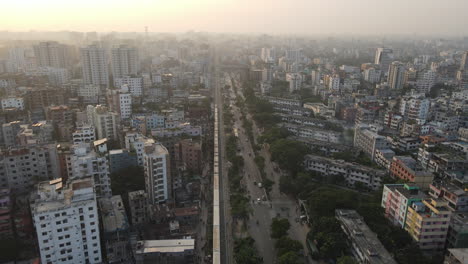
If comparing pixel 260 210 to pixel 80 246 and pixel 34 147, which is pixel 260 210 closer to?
pixel 80 246

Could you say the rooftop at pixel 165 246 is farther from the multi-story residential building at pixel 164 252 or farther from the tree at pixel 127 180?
the tree at pixel 127 180

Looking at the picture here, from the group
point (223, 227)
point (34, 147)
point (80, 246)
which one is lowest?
point (223, 227)

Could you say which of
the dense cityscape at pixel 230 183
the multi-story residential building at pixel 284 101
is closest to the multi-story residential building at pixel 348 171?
the dense cityscape at pixel 230 183

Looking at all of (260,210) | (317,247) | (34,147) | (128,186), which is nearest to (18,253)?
(128,186)

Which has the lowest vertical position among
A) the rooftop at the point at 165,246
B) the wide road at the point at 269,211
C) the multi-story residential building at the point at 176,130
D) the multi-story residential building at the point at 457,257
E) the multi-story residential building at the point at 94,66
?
the wide road at the point at 269,211

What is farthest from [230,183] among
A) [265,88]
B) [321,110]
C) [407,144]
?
[265,88]
